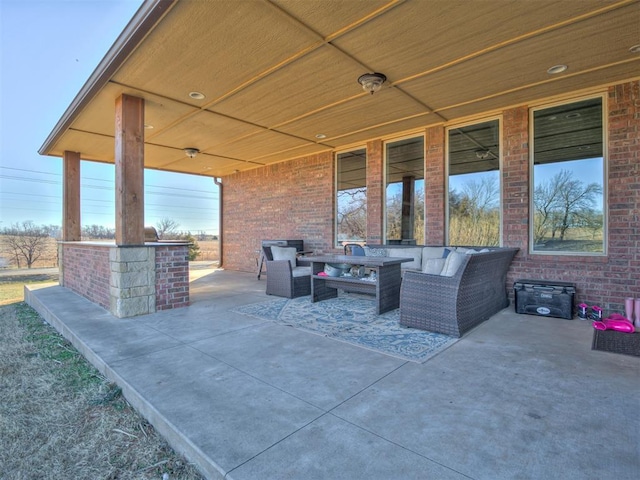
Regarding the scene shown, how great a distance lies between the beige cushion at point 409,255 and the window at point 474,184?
0.64 m

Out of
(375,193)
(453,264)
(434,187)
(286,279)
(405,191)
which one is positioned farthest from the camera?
(375,193)

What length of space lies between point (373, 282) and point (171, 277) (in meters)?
2.78

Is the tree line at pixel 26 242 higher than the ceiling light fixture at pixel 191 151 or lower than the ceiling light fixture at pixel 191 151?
lower

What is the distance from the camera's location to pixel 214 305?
15.6 feet

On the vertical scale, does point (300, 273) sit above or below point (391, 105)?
below

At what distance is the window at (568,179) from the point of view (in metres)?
4.28

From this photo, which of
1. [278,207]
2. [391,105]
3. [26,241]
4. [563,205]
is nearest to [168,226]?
[26,241]

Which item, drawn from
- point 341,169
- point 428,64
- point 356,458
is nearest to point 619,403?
point 356,458

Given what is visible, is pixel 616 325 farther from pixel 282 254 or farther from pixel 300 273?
pixel 282 254

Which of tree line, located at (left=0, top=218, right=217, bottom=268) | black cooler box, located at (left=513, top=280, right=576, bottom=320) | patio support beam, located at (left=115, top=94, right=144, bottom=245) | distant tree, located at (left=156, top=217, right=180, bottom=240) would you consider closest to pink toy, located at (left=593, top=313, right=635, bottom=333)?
black cooler box, located at (left=513, top=280, right=576, bottom=320)

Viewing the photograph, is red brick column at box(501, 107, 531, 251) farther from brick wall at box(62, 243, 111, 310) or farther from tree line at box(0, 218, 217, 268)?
tree line at box(0, 218, 217, 268)

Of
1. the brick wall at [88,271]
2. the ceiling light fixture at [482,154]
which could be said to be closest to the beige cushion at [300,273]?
the brick wall at [88,271]

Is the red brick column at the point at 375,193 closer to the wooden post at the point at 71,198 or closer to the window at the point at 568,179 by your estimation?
the window at the point at 568,179

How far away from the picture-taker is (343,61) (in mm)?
3488
